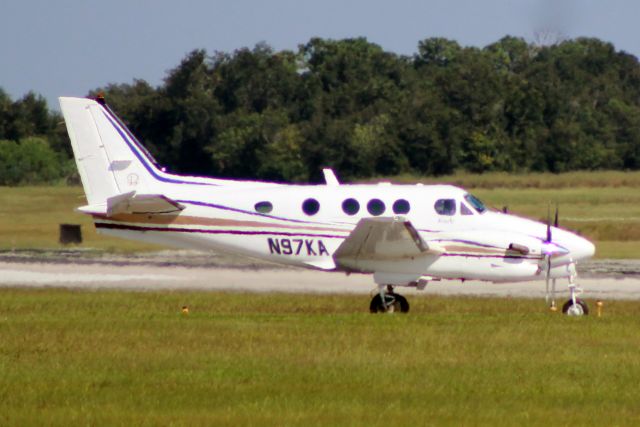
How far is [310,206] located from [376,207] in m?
1.15

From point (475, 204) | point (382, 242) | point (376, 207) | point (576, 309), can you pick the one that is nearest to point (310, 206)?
point (376, 207)

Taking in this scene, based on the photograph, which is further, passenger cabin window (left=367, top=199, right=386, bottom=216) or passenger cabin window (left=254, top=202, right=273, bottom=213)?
passenger cabin window (left=254, top=202, right=273, bottom=213)

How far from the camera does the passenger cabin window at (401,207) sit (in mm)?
24094

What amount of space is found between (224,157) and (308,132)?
4.64m

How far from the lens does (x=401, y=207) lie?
2412cm

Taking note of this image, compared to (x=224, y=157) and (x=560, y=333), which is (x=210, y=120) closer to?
(x=224, y=157)

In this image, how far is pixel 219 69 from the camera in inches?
3290

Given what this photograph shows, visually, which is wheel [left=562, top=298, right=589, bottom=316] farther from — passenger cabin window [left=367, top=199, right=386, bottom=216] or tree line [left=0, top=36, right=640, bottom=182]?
tree line [left=0, top=36, right=640, bottom=182]

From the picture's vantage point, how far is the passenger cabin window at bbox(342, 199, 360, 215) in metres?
24.3

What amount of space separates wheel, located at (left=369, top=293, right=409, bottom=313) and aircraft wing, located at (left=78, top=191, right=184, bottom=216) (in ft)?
12.4

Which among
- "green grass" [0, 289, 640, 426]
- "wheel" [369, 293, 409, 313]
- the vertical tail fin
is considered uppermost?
the vertical tail fin

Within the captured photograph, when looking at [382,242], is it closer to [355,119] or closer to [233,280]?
[233,280]

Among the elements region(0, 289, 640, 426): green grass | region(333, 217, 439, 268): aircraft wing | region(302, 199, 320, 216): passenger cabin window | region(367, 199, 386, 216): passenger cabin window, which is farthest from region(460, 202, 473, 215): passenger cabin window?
region(302, 199, 320, 216): passenger cabin window

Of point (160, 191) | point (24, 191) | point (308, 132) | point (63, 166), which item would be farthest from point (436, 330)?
point (63, 166)
